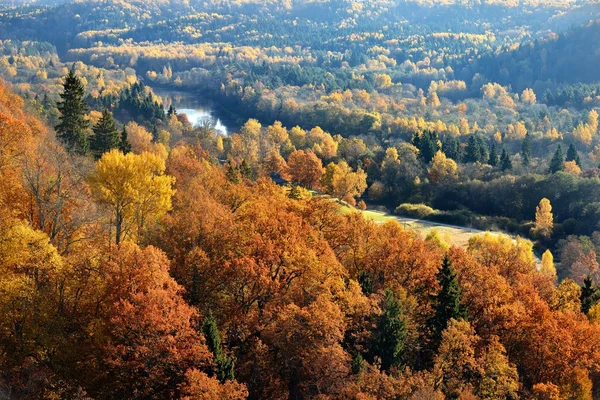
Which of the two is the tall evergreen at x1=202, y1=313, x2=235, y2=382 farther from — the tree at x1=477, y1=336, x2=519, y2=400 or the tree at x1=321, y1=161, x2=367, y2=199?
the tree at x1=321, y1=161, x2=367, y2=199

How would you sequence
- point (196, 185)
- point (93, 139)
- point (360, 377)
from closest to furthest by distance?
point (360, 377)
point (196, 185)
point (93, 139)

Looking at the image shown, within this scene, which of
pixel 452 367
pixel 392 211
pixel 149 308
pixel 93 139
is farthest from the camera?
pixel 392 211

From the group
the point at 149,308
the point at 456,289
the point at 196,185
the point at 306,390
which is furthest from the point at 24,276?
the point at 456,289

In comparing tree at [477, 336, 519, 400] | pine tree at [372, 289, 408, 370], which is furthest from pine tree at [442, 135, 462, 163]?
pine tree at [372, 289, 408, 370]

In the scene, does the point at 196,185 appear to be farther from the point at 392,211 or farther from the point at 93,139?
the point at 392,211

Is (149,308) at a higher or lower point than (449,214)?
higher

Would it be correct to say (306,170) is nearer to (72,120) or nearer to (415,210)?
(415,210)

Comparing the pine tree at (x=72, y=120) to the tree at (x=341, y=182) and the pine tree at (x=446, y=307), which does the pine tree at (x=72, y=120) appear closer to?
the pine tree at (x=446, y=307)
